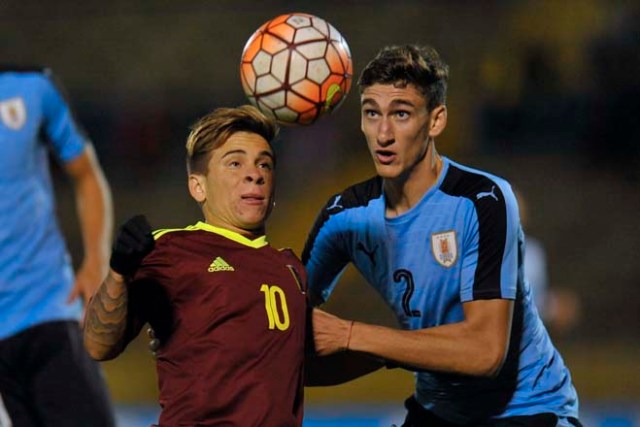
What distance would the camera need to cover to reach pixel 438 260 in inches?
164

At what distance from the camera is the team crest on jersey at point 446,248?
13.6 feet

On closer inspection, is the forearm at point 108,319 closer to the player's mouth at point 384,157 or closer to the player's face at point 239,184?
the player's face at point 239,184

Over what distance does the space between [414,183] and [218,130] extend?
0.79 meters

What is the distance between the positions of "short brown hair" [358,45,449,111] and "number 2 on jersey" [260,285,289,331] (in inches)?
35.6

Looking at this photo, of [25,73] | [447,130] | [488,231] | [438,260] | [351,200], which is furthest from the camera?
[447,130]

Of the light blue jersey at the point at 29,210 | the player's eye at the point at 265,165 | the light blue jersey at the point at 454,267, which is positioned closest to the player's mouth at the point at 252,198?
the player's eye at the point at 265,165

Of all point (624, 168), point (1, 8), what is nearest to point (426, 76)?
point (624, 168)

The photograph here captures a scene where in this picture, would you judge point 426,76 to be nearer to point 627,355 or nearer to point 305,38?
point 305,38

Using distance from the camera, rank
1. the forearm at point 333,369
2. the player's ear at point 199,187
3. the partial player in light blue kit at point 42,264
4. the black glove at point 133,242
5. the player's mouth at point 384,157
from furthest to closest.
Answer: the partial player in light blue kit at point 42,264, the forearm at point 333,369, the player's mouth at point 384,157, the player's ear at point 199,187, the black glove at point 133,242

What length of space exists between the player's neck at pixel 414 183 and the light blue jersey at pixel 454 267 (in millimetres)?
31

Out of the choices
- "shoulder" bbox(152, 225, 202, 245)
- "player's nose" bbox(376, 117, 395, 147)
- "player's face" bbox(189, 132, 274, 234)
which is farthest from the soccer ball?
"shoulder" bbox(152, 225, 202, 245)

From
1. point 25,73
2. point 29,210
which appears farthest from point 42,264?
point 25,73

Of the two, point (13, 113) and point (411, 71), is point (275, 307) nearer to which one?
point (411, 71)

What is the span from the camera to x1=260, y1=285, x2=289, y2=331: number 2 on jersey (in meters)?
3.64
